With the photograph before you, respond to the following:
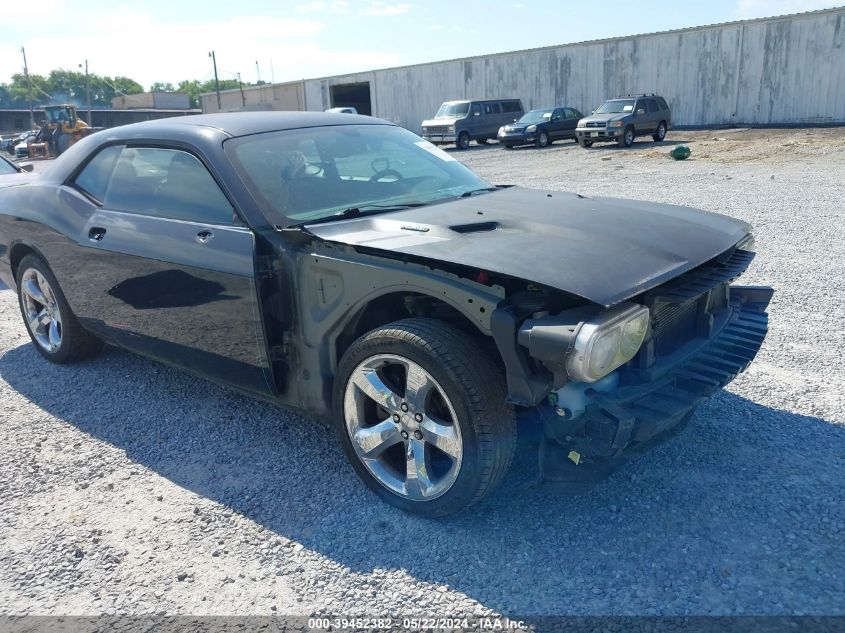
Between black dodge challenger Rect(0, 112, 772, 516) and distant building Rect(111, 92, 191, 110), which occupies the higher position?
distant building Rect(111, 92, 191, 110)

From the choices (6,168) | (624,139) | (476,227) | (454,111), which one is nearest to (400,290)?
(476,227)

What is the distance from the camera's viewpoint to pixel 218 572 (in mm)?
2596

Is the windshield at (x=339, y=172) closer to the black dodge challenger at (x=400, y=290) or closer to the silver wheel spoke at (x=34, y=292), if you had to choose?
the black dodge challenger at (x=400, y=290)

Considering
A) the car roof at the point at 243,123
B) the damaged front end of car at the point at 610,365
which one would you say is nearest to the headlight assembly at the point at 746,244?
the damaged front end of car at the point at 610,365

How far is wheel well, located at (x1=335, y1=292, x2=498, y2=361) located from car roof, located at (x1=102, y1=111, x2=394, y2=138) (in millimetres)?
1312

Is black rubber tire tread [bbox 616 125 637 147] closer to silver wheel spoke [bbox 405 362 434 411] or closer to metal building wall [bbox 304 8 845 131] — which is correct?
metal building wall [bbox 304 8 845 131]

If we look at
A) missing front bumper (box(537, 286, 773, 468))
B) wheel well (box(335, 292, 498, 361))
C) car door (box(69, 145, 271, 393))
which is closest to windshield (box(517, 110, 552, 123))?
car door (box(69, 145, 271, 393))

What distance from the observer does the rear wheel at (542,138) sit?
82.6 feet

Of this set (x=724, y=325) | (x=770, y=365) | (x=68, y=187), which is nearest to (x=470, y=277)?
(x=724, y=325)

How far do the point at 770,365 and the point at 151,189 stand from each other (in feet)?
12.5

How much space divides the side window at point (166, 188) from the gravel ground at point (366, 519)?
3.86ft

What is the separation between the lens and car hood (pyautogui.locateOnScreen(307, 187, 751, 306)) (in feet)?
8.03

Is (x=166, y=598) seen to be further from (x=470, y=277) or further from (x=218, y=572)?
(x=470, y=277)

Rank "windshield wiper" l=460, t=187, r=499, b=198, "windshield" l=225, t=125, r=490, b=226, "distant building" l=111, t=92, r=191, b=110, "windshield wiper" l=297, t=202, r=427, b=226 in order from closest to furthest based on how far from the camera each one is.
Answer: "windshield wiper" l=297, t=202, r=427, b=226 → "windshield" l=225, t=125, r=490, b=226 → "windshield wiper" l=460, t=187, r=499, b=198 → "distant building" l=111, t=92, r=191, b=110
